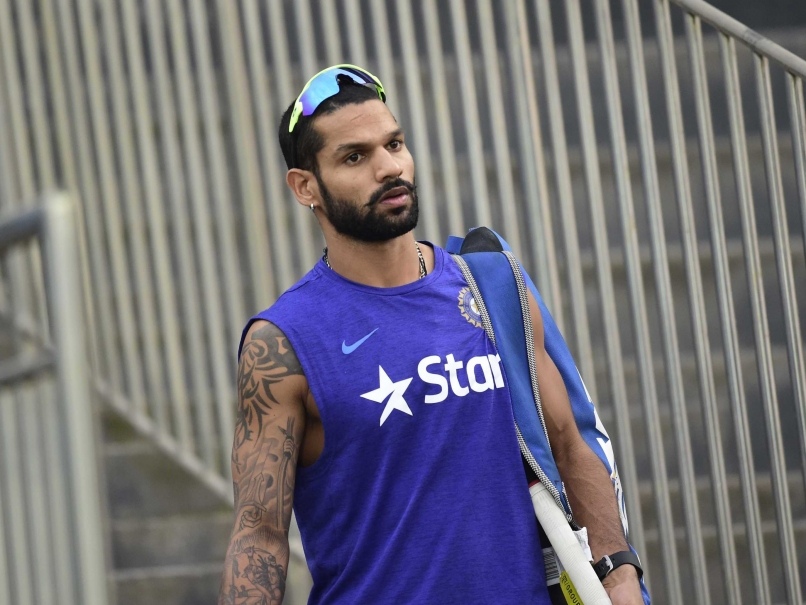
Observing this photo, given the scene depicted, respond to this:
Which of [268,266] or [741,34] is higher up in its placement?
[741,34]

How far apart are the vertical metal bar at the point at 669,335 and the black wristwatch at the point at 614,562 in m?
0.82

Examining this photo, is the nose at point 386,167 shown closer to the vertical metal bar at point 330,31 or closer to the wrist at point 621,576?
the wrist at point 621,576

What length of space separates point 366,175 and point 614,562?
1105mm

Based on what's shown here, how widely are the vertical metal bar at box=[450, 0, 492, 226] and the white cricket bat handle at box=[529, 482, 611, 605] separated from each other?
1.35m

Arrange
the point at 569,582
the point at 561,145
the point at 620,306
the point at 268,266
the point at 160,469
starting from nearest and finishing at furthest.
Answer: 1. the point at 569,582
2. the point at 561,145
3. the point at 268,266
4. the point at 160,469
5. the point at 620,306

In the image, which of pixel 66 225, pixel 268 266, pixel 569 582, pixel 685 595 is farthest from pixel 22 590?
pixel 685 595

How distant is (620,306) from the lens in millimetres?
4809

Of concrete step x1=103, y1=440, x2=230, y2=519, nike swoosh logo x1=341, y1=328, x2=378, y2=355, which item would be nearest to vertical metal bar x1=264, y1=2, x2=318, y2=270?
concrete step x1=103, y1=440, x2=230, y2=519

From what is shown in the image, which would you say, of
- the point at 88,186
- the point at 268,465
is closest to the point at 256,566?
the point at 268,465

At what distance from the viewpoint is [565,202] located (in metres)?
3.46

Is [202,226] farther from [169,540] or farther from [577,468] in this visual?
[577,468]

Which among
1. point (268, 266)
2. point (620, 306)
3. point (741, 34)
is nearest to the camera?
point (741, 34)

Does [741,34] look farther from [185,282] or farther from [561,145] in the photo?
[185,282]

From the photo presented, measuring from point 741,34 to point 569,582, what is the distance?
1825 millimetres
